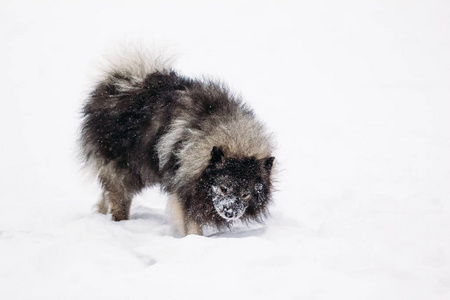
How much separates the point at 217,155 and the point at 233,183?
0.98ft

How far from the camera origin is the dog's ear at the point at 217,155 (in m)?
4.20

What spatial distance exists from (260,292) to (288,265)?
0.40m

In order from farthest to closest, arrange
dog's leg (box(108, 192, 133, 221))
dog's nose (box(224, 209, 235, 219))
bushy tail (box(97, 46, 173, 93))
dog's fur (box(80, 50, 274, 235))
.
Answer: dog's leg (box(108, 192, 133, 221)), bushy tail (box(97, 46, 173, 93)), dog's fur (box(80, 50, 274, 235)), dog's nose (box(224, 209, 235, 219))

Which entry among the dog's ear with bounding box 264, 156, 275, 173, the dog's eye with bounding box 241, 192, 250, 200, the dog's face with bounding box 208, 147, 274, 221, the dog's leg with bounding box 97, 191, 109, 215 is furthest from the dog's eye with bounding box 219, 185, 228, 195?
the dog's leg with bounding box 97, 191, 109, 215

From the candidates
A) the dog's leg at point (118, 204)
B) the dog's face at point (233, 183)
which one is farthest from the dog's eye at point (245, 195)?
the dog's leg at point (118, 204)

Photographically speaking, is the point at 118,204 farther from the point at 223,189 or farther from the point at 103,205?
the point at 223,189

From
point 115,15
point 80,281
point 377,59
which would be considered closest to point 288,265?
point 80,281

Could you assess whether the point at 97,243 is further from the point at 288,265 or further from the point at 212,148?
the point at 288,265

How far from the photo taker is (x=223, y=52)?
822 inches

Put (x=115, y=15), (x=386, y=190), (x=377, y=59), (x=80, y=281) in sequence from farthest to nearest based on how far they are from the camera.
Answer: (x=115, y=15) → (x=377, y=59) → (x=386, y=190) → (x=80, y=281)

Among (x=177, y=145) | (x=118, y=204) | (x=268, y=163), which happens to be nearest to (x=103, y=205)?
(x=118, y=204)

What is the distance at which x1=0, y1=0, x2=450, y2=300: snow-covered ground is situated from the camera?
293 cm

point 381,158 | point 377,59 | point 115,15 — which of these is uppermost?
point 115,15

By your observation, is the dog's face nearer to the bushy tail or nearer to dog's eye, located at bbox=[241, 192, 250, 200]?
dog's eye, located at bbox=[241, 192, 250, 200]
